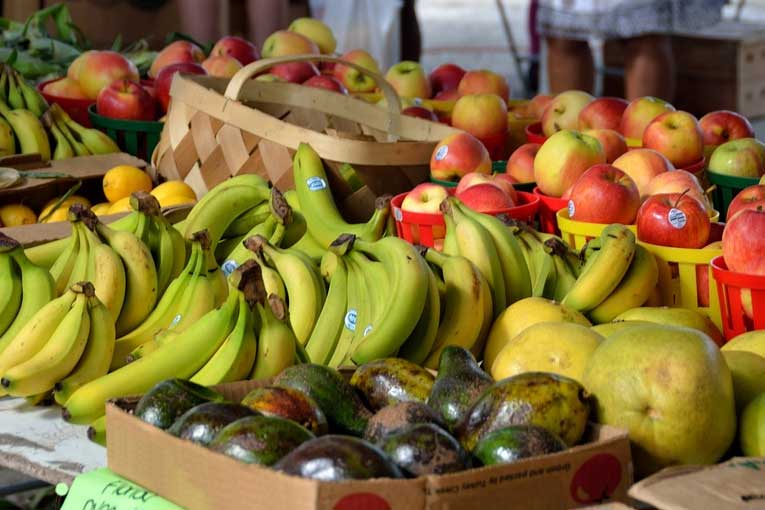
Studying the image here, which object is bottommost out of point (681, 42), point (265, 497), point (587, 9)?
point (681, 42)

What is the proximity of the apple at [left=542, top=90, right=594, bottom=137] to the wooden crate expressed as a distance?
3.47 metres

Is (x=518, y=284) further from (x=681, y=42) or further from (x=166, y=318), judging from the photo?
(x=681, y=42)

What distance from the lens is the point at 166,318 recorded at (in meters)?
1.73

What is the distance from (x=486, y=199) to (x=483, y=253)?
312mm

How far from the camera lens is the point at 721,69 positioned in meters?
6.05

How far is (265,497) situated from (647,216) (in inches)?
39.0

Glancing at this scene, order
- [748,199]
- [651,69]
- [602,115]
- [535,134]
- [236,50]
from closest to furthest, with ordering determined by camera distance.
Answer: [748,199] → [602,115] → [535,134] → [236,50] → [651,69]

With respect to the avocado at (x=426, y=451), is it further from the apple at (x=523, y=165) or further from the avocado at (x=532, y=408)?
the apple at (x=523, y=165)

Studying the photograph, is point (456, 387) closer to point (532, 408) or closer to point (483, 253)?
point (532, 408)

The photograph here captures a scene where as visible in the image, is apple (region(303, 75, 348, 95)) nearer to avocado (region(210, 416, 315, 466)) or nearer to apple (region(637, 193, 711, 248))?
apple (region(637, 193, 711, 248))

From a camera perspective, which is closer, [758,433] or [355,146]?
[758,433]

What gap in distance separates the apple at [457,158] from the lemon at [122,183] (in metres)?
0.69

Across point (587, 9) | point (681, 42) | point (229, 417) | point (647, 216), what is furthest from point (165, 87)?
point (681, 42)

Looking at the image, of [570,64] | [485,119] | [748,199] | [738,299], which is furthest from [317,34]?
[738,299]
